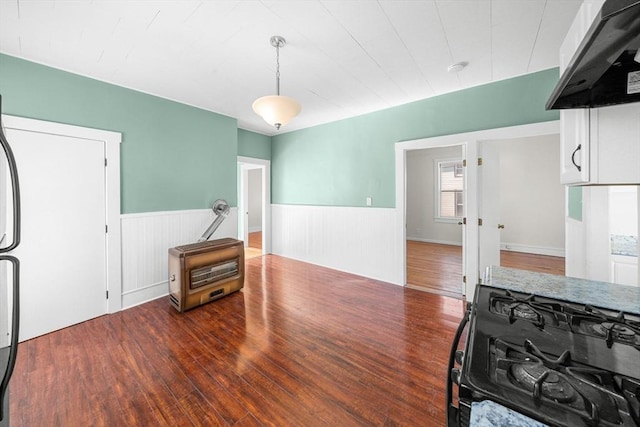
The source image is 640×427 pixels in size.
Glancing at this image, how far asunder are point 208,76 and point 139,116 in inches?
44.6

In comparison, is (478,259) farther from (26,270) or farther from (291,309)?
(26,270)

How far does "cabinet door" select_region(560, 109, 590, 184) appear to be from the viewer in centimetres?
108

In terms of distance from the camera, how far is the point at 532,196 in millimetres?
5609

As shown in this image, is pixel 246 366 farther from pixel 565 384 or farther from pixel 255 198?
pixel 255 198

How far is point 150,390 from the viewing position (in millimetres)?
1782

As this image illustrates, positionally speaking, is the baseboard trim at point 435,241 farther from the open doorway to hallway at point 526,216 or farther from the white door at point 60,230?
the white door at point 60,230

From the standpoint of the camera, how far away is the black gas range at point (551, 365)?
546 millimetres

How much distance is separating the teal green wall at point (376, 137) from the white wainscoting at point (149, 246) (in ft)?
6.91

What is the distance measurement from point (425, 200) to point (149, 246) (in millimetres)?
6358

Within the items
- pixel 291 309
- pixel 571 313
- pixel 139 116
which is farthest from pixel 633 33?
pixel 139 116

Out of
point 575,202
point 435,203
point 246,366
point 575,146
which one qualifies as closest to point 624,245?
point 575,146

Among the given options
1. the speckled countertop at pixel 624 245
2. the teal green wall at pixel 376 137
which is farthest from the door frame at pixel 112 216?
the speckled countertop at pixel 624 245

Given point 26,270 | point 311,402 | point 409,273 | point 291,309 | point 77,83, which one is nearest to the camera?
point 311,402

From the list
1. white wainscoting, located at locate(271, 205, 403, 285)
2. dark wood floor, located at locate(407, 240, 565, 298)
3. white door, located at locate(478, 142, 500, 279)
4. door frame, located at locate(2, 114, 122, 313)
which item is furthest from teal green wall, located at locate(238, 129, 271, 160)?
white door, located at locate(478, 142, 500, 279)
